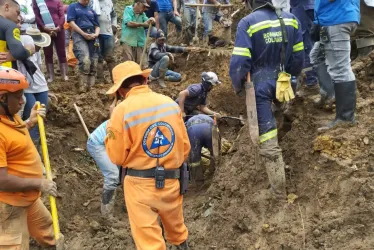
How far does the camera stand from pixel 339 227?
4.26 meters

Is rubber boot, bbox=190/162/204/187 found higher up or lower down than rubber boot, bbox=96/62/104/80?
lower down

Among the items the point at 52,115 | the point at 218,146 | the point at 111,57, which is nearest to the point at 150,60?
the point at 111,57

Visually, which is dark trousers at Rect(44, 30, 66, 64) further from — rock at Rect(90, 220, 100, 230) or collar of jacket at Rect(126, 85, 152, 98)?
collar of jacket at Rect(126, 85, 152, 98)

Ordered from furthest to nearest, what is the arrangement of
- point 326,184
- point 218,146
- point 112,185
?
point 218,146
point 112,185
point 326,184

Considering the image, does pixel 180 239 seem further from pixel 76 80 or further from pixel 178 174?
pixel 76 80

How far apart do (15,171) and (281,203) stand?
2.74 metres

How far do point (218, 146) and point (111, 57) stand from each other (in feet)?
13.1

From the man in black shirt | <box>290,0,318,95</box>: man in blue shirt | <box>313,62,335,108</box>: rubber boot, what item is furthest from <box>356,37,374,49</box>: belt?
the man in black shirt

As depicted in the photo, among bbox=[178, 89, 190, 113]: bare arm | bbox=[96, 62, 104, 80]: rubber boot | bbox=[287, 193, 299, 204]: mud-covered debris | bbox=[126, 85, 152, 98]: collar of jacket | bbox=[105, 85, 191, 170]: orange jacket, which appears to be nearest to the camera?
bbox=[105, 85, 191, 170]: orange jacket

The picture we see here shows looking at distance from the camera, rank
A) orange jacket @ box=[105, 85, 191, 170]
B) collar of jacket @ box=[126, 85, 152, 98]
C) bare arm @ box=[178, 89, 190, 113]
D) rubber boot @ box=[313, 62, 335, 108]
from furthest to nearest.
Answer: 1. bare arm @ box=[178, 89, 190, 113]
2. rubber boot @ box=[313, 62, 335, 108]
3. collar of jacket @ box=[126, 85, 152, 98]
4. orange jacket @ box=[105, 85, 191, 170]

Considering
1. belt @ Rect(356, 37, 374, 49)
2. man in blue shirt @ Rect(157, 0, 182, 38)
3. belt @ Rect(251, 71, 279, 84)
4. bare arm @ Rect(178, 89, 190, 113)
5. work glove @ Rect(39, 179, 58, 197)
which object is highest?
belt @ Rect(251, 71, 279, 84)

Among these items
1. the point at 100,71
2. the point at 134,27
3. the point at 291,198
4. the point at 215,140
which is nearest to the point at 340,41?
the point at 291,198

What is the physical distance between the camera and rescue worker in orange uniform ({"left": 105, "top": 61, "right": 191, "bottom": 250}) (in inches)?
150

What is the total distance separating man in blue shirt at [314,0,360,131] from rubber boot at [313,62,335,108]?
70 cm
